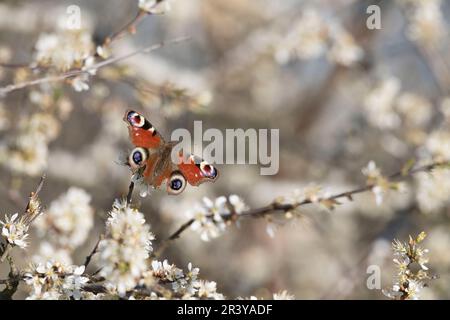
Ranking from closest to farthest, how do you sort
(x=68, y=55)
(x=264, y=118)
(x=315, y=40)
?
(x=68, y=55) → (x=315, y=40) → (x=264, y=118)

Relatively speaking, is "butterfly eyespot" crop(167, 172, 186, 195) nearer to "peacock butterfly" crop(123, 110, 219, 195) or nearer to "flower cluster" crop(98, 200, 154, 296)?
"peacock butterfly" crop(123, 110, 219, 195)

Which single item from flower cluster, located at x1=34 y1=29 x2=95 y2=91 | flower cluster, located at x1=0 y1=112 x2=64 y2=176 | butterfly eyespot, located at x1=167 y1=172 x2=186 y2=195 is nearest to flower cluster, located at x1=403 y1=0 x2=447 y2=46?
flower cluster, located at x1=34 y1=29 x2=95 y2=91

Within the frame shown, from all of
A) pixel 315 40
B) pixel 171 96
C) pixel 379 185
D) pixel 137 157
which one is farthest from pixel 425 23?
pixel 137 157

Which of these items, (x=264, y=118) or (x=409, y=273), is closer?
(x=409, y=273)

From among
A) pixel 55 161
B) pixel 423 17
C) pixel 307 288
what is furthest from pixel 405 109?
pixel 55 161

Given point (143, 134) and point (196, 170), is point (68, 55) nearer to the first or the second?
point (143, 134)
